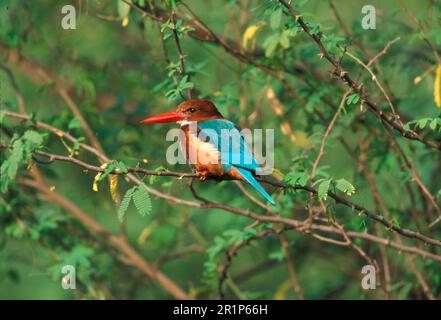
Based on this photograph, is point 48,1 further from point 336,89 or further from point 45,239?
point 336,89

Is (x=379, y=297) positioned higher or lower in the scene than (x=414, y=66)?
lower

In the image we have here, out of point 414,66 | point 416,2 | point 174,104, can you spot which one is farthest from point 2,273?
point 416,2

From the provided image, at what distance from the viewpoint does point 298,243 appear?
5.32 metres

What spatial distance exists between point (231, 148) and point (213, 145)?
90mm

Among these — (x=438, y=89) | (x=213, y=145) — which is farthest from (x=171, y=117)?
(x=438, y=89)

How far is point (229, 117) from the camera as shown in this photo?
174 inches

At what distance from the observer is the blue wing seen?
10.9 feet

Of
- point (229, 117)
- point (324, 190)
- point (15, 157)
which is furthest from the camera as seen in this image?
point (229, 117)

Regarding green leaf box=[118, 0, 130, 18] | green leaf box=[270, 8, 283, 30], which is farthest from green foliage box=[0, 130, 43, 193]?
green leaf box=[270, 8, 283, 30]

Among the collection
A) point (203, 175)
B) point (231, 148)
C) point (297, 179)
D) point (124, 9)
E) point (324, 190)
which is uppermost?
point (124, 9)

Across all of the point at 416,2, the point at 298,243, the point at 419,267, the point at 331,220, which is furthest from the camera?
the point at 416,2

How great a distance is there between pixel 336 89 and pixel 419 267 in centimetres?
94

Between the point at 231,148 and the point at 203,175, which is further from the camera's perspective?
the point at 231,148

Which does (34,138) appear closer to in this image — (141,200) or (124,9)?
(141,200)
